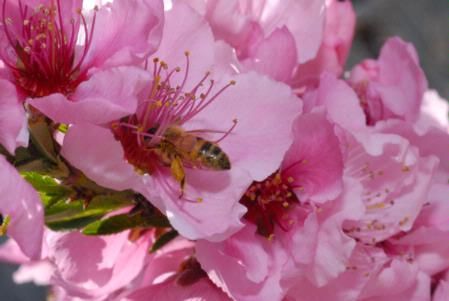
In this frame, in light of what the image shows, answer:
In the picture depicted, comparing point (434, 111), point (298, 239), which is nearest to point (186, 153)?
point (298, 239)

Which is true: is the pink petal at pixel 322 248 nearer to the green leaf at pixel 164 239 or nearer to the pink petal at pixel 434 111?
the green leaf at pixel 164 239

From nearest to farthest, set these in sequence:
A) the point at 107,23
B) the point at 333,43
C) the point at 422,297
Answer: the point at 107,23, the point at 422,297, the point at 333,43

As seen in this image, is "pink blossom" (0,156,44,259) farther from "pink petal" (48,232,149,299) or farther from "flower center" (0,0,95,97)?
"pink petal" (48,232,149,299)

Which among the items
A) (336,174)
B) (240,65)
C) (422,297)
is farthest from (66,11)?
(422,297)

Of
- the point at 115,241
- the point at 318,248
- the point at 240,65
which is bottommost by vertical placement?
the point at 115,241

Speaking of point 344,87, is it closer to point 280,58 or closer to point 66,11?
point 280,58

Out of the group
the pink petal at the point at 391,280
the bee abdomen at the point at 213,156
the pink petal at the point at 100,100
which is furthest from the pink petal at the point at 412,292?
the pink petal at the point at 100,100

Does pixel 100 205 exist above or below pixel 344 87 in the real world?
below

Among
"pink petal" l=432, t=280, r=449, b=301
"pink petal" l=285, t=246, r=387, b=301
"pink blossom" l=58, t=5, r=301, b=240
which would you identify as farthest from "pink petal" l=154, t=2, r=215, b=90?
"pink petal" l=432, t=280, r=449, b=301
